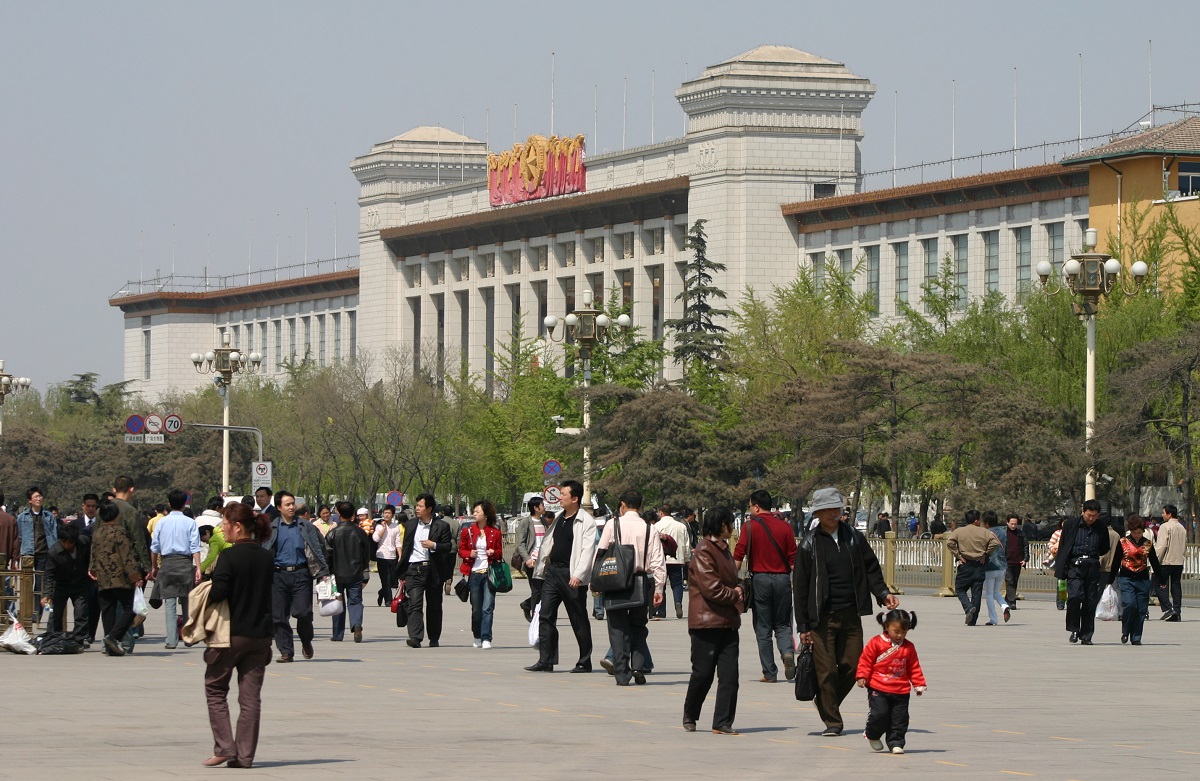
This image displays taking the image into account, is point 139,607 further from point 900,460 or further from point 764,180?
point 764,180

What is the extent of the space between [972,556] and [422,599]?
27.3 ft

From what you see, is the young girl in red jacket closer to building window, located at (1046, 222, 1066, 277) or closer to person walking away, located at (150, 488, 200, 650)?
person walking away, located at (150, 488, 200, 650)

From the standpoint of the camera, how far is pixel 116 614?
70.0 ft

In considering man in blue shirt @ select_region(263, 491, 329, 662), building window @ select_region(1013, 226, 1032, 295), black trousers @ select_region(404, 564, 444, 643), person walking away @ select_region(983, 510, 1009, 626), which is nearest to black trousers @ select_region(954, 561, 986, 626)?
person walking away @ select_region(983, 510, 1009, 626)

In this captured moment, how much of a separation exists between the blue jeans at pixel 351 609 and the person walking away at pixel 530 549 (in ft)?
6.14

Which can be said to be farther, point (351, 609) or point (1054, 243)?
point (1054, 243)

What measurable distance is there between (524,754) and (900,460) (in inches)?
1535

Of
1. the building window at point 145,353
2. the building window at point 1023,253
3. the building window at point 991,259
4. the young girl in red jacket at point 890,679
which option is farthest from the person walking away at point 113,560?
the building window at point 145,353

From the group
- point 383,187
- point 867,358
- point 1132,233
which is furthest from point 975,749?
point 383,187

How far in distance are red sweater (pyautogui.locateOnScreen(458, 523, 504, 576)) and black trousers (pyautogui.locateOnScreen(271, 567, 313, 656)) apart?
7.14 feet

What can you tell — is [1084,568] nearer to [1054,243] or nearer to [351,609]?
[351,609]

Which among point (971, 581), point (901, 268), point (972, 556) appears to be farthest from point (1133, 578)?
point (901, 268)

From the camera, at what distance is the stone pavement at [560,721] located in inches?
481

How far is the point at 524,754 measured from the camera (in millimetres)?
12836
